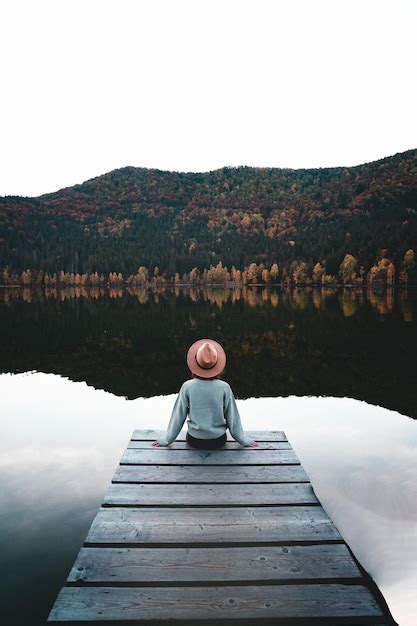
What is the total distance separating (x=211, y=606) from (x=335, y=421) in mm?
9094

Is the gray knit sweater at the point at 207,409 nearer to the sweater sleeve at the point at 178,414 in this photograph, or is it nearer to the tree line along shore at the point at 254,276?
the sweater sleeve at the point at 178,414

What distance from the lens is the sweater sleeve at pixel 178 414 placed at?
6980 mm

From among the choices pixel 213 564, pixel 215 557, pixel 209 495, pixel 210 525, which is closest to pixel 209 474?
pixel 209 495

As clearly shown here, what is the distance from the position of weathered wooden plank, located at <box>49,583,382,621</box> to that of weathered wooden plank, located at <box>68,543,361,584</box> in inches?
5.3

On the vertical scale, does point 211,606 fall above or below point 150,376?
above

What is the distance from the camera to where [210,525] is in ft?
16.8

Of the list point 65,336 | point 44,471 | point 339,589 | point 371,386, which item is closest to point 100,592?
point 339,589

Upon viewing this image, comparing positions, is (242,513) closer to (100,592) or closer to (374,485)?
(100,592)

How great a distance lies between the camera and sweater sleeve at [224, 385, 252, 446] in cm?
697

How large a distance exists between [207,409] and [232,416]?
16.4 inches

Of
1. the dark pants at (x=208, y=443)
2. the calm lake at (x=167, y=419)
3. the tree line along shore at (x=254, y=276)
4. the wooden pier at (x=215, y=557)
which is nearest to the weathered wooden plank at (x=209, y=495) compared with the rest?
the wooden pier at (x=215, y=557)

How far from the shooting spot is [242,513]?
5.41 meters

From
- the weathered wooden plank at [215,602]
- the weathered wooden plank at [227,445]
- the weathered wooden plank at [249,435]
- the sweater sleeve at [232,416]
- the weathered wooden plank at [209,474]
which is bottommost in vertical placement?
the weathered wooden plank at [249,435]

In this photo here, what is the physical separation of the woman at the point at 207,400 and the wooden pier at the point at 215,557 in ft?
2.22
